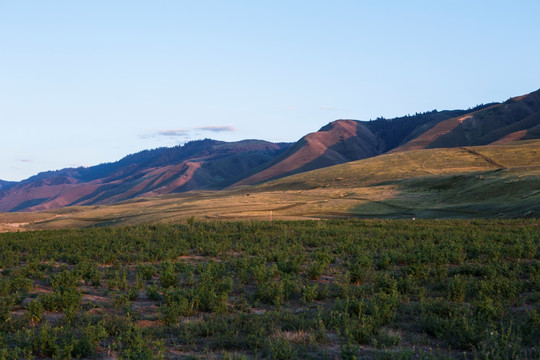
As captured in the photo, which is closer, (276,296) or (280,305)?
(280,305)

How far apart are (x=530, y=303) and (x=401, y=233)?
1604cm

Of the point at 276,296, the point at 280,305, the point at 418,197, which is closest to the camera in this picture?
the point at 280,305

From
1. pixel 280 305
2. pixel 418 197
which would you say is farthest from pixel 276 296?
pixel 418 197

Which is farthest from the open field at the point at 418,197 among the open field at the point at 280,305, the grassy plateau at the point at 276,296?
the open field at the point at 280,305

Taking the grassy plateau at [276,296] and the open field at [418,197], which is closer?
the grassy plateau at [276,296]

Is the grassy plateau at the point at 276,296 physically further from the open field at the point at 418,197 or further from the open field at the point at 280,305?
the open field at the point at 418,197

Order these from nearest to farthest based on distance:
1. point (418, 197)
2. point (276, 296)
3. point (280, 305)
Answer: point (280, 305), point (276, 296), point (418, 197)

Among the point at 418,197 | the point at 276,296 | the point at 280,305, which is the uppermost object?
the point at 276,296

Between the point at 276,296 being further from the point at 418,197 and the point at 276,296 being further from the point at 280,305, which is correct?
the point at 418,197

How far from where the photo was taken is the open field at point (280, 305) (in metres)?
9.84

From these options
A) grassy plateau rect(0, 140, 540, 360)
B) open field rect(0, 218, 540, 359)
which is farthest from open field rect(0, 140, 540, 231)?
open field rect(0, 218, 540, 359)

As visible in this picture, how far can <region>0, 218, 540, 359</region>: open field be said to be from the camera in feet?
32.3

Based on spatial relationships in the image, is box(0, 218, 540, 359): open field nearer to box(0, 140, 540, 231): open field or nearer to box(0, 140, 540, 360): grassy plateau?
box(0, 140, 540, 360): grassy plateau

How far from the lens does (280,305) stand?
539 inches
